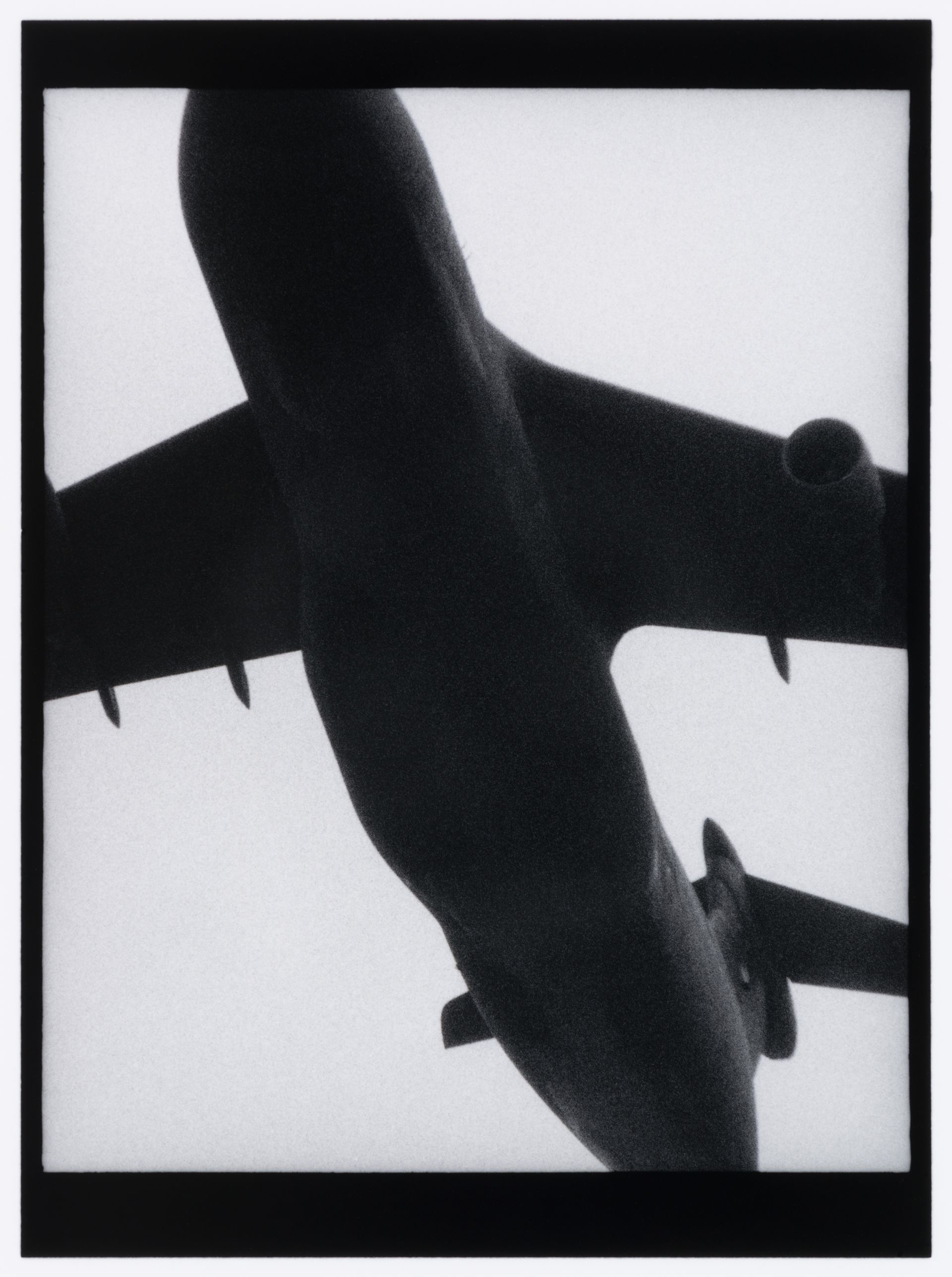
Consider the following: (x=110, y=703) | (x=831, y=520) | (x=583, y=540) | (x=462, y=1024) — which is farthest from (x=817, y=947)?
(x=110, y=703)

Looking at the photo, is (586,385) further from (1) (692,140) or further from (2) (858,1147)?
(2) (858,1147)

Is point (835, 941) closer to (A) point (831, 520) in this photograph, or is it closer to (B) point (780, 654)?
(B) point (780, 654)

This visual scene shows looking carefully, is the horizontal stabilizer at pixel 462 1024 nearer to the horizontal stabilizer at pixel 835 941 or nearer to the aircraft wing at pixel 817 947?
the aircraft wing at pixel 817 947

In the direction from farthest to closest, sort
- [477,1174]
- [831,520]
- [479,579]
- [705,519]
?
[705,519] < [831,520] < [479,579] < [477,1174]

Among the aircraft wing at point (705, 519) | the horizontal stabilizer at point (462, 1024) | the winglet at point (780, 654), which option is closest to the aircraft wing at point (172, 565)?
the aircraft wing at point (705, 519)

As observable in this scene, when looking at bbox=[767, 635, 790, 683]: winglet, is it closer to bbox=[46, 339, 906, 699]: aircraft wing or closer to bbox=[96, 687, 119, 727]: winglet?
bbox=[46, 339, 906, 699]: aircraft wing

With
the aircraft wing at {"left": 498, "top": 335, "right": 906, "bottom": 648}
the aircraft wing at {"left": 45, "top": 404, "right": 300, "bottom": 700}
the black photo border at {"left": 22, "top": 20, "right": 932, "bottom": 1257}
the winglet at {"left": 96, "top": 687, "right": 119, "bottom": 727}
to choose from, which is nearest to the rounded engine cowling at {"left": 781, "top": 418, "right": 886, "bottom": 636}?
the aircraft wing at {"left": 498, "top": 335, "right": 906, "bottom": 648}
